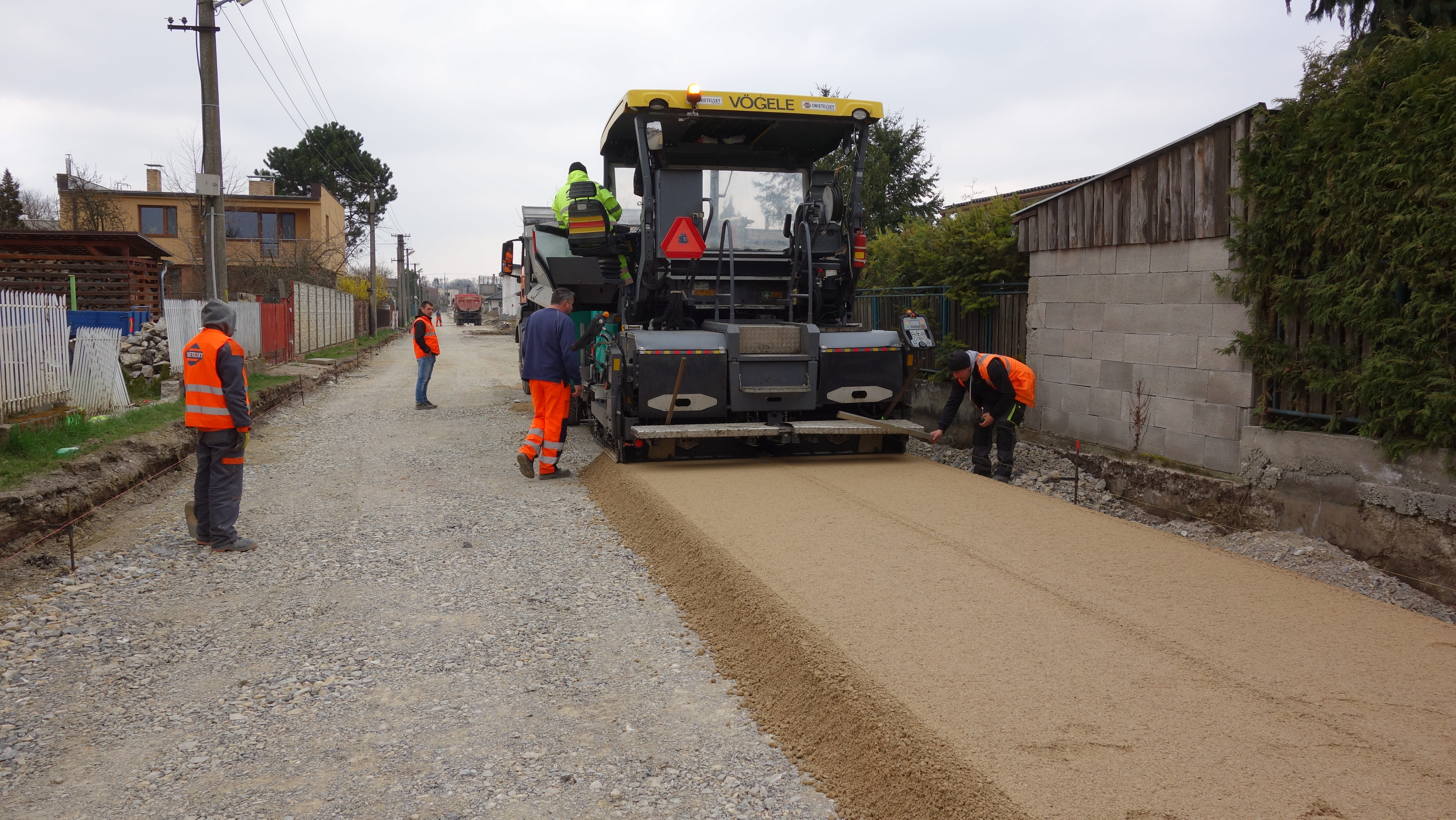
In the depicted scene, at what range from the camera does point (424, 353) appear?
1452 cm

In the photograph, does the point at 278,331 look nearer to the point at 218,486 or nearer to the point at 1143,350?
the point at 218,486

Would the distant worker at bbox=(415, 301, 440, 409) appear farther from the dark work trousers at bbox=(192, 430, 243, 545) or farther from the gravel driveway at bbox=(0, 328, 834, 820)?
the dark work trousers at bbox=(192, 430, 243, 545)

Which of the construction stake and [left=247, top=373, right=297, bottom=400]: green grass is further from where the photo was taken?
[left=247, top=373, right=297, bottom=400]: green grass

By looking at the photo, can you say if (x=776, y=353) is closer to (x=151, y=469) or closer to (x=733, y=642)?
(x=733, y=642)

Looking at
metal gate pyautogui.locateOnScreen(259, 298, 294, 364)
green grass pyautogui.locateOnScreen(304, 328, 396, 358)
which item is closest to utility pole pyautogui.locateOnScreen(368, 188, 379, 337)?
green grass pyautogui.locateOnScreen(304, 328, 396, 358)

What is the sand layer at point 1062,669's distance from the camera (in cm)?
277

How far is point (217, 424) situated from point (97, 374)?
663 cm

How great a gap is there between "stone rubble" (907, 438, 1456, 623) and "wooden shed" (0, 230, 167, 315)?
18080 millimetres

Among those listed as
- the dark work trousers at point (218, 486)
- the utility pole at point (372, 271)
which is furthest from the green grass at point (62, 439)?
the utility pole at point (372, 271)

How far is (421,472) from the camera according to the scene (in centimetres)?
902

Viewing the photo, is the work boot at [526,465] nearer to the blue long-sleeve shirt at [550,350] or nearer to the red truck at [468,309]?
the blue long-sleeve shirt at [550,350]

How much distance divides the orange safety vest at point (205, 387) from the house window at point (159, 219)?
41.3 metres

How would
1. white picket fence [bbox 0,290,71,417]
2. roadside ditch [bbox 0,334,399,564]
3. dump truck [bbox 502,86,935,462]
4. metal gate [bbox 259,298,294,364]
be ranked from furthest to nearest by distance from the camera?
metal gate [bbox 259,298,294,364], white picket fence [bbox 0,290,71,417], dump truck [bbox 502,86,935,462], roadside ditch [bbox 0,334,399,564]

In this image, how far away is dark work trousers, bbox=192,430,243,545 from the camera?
6234 mm
